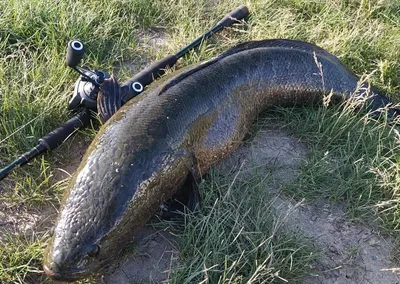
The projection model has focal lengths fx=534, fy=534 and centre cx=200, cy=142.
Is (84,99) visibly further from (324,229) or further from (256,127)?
(324,229)

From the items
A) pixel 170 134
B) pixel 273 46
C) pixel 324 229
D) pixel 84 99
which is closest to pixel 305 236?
pixel 324 229

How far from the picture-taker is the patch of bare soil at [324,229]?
345 cm

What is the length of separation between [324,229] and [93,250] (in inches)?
65.4

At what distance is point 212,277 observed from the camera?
3.10m

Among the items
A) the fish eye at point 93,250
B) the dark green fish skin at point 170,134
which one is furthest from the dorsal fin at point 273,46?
the fish eye at point 93,250

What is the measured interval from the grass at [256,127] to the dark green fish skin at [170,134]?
0.78 ft

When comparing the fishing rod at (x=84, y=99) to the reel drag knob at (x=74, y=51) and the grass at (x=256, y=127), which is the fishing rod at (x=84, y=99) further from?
the grass at (x=256, y=127)

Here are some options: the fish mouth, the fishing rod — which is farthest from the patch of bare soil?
the fish mouth

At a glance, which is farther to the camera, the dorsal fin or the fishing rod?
the dorsal fin

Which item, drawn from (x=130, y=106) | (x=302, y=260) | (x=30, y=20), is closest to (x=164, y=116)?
(x=130, y=106)

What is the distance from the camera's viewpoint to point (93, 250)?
286 cm

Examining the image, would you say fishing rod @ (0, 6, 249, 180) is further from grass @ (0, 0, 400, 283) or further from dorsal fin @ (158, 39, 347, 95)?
dorsal fin @ (158, 39, 347, 95)

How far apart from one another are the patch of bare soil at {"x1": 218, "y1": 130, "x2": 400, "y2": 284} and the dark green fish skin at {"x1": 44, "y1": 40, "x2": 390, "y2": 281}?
211mm

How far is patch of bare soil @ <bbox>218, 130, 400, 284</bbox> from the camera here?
11.3 ft
